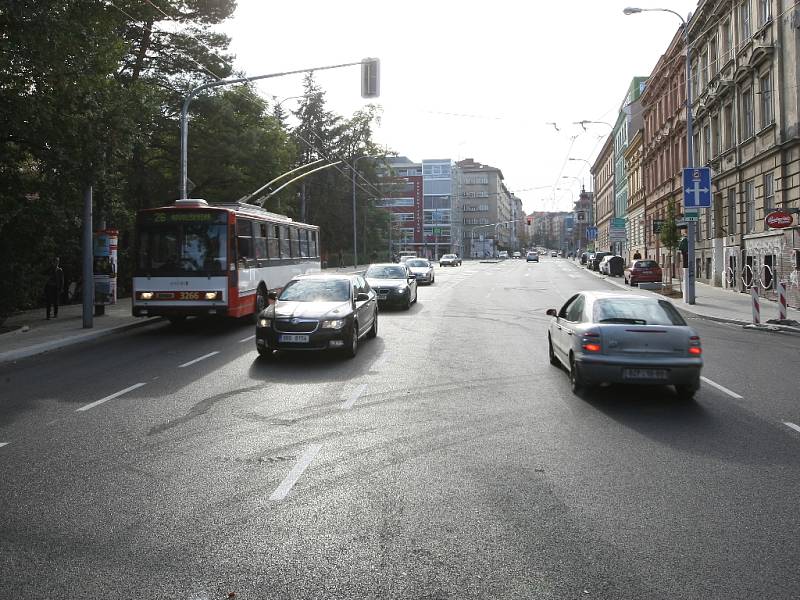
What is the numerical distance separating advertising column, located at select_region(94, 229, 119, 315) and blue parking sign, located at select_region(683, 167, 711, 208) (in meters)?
20.0

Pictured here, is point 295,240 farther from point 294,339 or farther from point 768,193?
point 768,193

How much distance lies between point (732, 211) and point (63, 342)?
93.2ft

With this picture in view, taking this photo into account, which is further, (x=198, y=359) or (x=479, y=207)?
(x=479, y=207)

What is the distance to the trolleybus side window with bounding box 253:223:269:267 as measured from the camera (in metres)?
19.9

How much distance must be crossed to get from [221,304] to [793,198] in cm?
1986

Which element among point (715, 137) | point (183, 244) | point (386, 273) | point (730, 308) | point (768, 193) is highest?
point (715, 137)

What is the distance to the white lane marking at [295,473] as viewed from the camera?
548 cm

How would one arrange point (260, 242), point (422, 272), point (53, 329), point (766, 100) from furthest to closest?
point (422, 272), point (766, 100), point (260, 242), point (53, 329)

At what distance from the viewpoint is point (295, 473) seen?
19.8 ft

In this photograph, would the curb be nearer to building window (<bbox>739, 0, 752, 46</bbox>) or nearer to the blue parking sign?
the blue parking sign

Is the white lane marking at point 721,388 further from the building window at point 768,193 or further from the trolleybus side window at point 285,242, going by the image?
the building window at point 768,193

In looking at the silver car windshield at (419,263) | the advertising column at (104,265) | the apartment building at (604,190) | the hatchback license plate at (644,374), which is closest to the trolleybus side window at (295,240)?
the advertising column at (104,265)

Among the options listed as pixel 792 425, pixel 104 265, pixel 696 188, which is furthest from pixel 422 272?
pixel 792 425

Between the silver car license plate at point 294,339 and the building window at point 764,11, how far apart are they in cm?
2344
